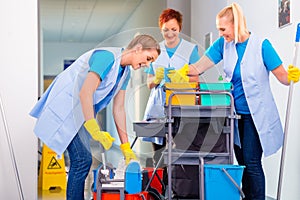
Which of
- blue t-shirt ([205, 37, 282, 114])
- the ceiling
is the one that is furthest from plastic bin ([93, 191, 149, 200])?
the ceiling

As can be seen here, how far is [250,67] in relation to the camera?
2609mm

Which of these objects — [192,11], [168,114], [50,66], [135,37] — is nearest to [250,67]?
[168,114]

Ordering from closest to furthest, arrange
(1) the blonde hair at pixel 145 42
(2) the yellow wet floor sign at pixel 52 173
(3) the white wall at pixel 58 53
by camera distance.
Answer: (1) the blonde hair at pixel 145 42 < (2) the yellow wet floor sign at pixel 52 173 < (3) the white wall at pixel 58 53

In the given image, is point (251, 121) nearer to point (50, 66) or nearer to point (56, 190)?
point (56, 190)

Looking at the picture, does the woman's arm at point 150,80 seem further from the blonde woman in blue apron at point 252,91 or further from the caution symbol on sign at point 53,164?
the caution symbol on sign at point 53,164

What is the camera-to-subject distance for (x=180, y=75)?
2639 millimetres

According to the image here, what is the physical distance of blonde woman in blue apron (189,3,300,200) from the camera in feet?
8.41

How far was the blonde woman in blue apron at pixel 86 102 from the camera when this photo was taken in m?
2.20

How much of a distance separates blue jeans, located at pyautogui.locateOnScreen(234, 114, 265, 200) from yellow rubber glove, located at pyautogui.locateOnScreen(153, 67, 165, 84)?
18.2 inches

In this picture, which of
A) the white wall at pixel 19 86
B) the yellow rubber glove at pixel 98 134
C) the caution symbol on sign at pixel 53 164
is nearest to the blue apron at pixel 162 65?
the yellow rubber glove at pixel 98 134

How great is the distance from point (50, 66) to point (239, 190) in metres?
9.82

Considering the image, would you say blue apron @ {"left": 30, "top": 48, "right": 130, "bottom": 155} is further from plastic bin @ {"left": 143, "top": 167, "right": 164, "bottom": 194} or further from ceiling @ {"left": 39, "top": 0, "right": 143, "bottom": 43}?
ceiling @ {"left": 39, "top": 0, "right": 143, "bottom": 43}

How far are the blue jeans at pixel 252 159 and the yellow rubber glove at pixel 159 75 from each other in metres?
0.46

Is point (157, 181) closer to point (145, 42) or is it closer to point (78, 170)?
point (78, 170)
